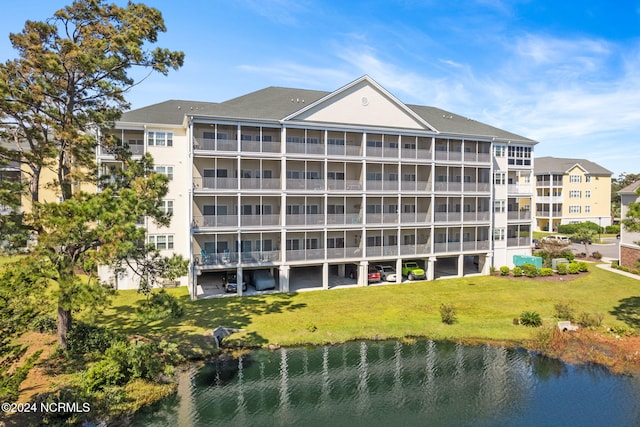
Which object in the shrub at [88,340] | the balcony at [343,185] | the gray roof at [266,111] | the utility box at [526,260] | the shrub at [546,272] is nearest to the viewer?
the shrub at [88,340]

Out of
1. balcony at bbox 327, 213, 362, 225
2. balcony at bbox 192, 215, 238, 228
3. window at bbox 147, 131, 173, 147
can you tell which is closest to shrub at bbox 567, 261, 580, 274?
balcony at bbox 327, 213, 362, 225

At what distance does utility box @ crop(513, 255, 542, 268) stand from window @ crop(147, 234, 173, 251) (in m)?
34.6

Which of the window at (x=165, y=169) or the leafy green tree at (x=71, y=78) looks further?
the window at (x=165, y=169)

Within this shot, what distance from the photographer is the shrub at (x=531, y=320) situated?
2461 cm

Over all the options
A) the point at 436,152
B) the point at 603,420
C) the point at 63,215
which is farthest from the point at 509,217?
the point at 63,215

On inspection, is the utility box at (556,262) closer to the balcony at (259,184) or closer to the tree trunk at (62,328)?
the balcony at (259,184)

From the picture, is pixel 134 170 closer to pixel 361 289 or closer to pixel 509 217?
pixel 361 289

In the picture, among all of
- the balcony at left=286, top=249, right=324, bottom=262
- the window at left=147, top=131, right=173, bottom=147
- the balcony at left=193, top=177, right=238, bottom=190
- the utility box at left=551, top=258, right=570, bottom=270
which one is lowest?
the utility box at left=551, top=258, right=570, bottom=270

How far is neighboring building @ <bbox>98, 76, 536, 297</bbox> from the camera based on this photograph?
31359 mm

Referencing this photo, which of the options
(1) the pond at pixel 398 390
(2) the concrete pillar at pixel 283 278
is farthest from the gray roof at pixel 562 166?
(1) the pond at pixel 398 390

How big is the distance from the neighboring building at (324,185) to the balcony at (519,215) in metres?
0.11

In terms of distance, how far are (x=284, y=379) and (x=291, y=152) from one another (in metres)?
19.2

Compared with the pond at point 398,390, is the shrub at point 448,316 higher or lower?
higher

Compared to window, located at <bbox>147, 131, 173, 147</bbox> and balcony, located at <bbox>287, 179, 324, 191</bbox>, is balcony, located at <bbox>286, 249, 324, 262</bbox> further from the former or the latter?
window, located at <bbox>147, 131, 173, 147</bbox>
